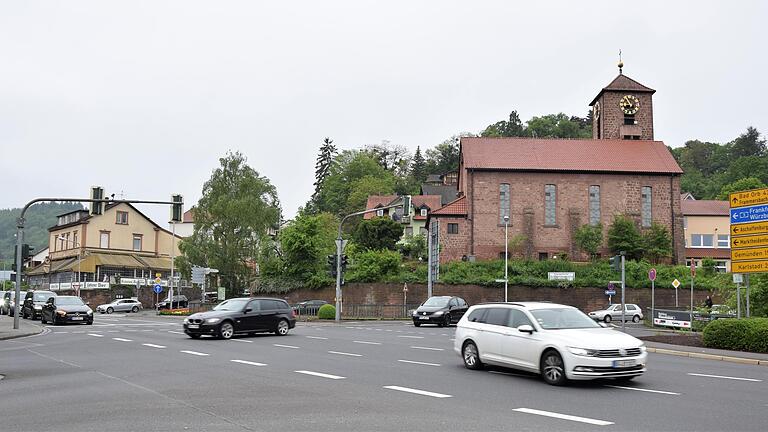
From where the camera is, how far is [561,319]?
14234mm

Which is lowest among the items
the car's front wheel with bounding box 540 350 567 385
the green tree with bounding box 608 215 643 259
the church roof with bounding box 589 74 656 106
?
the car's front wheel with bounding box 540 350 567 385

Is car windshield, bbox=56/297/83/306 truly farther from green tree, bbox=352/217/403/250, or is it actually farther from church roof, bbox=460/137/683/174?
church roof, bbox=460/137/683/174

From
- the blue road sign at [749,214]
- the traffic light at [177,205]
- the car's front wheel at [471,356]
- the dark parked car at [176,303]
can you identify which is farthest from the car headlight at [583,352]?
the dark parked car at [176,303]

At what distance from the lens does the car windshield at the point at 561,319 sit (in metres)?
14.0

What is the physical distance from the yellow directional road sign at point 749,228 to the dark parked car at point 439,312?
15847 millimetres

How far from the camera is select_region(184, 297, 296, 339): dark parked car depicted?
2550cm

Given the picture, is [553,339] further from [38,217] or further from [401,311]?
[38,217]

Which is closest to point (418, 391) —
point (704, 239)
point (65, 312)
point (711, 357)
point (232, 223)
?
point (711, 357)

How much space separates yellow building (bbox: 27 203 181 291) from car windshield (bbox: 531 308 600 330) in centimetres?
6929

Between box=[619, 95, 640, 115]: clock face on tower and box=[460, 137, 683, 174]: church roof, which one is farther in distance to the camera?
box=[619, 95, 640, 115]: clock face on tower

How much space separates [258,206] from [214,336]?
43536 mm

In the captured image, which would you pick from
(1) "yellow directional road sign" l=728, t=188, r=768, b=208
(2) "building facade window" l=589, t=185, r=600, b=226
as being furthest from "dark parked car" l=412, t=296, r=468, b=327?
(2) "building facade window" l=589, t=185, r=600, b=226

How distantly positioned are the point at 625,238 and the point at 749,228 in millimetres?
48289

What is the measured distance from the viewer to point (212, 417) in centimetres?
972
